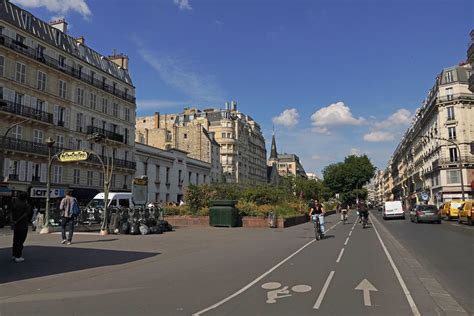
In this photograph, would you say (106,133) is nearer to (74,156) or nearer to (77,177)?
(77,177)

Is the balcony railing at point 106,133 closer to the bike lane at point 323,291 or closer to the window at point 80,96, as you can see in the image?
the window at point 80,96

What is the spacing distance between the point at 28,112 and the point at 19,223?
3350 cm

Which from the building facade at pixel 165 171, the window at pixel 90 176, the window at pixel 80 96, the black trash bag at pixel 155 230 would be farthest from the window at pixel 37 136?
the black trash bag at pixel 155 230

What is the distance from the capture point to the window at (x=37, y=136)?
140 ft

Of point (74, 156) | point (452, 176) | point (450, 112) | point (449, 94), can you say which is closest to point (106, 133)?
point (74, 156)

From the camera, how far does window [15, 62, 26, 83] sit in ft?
133

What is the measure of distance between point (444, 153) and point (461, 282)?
66.0m

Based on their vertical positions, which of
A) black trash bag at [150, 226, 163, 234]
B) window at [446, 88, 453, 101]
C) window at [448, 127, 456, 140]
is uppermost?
window at [446, 88, 453, 101]

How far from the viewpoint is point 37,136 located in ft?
141

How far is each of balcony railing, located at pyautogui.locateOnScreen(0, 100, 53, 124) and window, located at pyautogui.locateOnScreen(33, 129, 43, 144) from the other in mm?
1256

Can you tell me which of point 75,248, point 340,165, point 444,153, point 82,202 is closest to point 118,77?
point 82,202

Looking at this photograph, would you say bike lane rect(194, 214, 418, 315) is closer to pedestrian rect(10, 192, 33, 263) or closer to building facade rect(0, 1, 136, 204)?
pedestrian rect(10, 192, 33, 263)

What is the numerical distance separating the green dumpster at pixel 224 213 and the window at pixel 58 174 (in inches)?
890

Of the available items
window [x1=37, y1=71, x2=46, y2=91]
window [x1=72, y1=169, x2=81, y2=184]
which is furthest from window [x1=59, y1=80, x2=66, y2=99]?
window [x1=72, y1=169, x2=81, y2=184]
